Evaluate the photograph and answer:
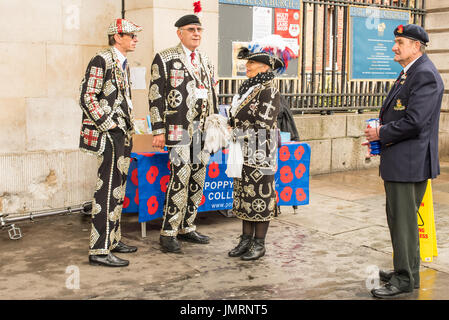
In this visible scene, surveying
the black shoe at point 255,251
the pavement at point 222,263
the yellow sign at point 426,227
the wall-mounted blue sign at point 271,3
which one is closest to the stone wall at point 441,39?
the wall-mounted blue sign at point 271,3

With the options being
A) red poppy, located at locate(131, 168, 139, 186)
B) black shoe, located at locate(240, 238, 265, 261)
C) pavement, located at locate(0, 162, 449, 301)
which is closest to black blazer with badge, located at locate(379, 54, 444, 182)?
pavement, located at locate(0, 162, 449, 301)

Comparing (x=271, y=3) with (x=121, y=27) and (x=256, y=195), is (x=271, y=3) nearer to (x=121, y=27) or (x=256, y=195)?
(x=121, y=27)

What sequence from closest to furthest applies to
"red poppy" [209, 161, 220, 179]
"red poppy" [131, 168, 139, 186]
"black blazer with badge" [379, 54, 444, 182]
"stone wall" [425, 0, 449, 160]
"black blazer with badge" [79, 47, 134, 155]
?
"black blazer with badge" [379, 54, 444, 182]
"black blazer with badge" [79, 47, 134, 155]
"red poppy" [131, 168, 139, 186]
"red poppy" [209, 161, 220, 179]
"stone wall" [425, 0, 449, 160]

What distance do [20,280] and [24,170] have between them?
2202 mm

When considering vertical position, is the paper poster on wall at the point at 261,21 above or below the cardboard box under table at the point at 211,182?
above

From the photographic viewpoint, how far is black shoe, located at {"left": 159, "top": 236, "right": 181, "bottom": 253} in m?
5.25

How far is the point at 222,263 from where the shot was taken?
4.96 m

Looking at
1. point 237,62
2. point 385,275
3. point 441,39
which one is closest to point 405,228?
point 385,275

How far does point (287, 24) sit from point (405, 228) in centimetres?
511

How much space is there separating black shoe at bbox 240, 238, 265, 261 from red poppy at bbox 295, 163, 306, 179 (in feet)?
5.28

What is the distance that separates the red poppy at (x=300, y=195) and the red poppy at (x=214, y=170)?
103 centimetres

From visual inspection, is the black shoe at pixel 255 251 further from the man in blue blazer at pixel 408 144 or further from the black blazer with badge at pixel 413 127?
the black blazer with badge at pixel 413 127

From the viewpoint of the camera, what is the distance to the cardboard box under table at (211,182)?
5645mm

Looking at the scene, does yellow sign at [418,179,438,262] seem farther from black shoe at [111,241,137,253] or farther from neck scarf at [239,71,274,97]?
black shoe at [111,241,137,253]
